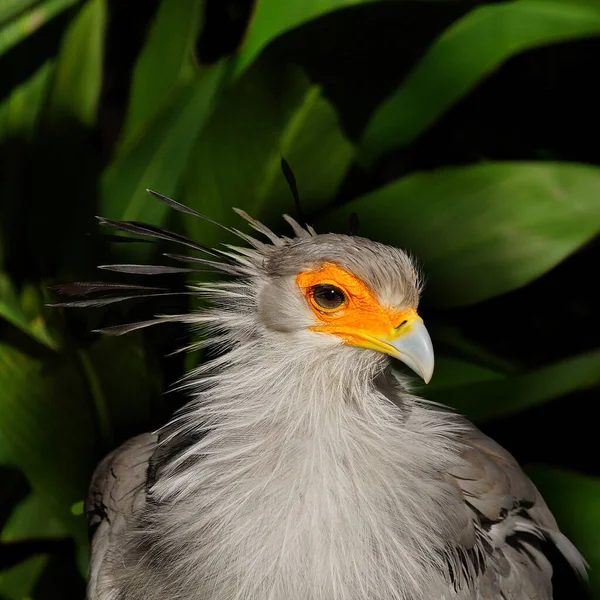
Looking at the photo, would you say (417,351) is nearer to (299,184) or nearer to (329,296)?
(329,296)

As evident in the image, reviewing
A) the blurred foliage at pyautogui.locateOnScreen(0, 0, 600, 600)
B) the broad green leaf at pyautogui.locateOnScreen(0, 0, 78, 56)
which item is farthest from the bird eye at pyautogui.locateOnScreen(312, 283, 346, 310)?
the broad green leaf at pyautogui.locateOnScreen(0, 0, 78, 56)

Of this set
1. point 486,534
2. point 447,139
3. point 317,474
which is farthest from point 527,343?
point 317,474

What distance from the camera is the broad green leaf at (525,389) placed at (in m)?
1.32

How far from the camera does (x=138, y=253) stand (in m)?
1.60

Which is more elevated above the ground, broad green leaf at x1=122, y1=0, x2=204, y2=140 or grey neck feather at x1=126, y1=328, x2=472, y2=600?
broad green leaf at x1=122, y1=0, x2=204, y2=140

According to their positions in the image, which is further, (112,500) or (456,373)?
(456,373)

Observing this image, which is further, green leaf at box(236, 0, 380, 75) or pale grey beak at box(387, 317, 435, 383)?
green leaf at box(236, 0, 380, 75)

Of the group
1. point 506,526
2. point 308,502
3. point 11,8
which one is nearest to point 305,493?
point 308,502

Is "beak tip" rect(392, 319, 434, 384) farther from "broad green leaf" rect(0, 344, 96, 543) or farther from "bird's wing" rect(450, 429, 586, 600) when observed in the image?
"broad green leaf" rect(0, 344, 96, 543)

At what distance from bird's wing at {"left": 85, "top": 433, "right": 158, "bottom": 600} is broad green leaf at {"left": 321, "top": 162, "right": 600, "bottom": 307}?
560 millimetres

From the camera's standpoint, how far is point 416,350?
0.96 metres

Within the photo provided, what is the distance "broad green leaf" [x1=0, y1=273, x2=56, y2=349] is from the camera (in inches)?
52.7

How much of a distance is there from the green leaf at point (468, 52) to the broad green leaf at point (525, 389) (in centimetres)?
52

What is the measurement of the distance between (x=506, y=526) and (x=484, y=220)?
54 centimetres
